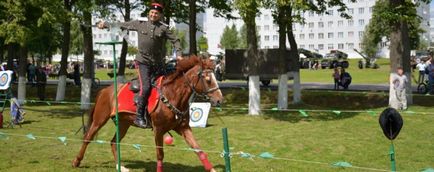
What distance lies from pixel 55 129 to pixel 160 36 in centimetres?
830

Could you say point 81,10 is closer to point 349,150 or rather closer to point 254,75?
point 254,75

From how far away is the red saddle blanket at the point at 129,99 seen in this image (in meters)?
8.39

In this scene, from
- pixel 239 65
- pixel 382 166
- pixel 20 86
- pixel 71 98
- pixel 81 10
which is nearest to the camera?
pixel 382 166

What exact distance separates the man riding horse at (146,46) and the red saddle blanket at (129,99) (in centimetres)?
10

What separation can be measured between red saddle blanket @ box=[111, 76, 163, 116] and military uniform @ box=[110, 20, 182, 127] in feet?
0.32

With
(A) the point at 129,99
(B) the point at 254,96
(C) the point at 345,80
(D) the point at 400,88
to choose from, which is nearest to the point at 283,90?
(B) the point at 254,96

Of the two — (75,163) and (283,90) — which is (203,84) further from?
(283,90)

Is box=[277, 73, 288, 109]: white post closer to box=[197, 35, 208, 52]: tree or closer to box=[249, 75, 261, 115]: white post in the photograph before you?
box=[249, 75, 261, 115]: white post

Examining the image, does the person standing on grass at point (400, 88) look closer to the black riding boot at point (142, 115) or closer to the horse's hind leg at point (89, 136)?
the horse's hind leg at point (89, 136)

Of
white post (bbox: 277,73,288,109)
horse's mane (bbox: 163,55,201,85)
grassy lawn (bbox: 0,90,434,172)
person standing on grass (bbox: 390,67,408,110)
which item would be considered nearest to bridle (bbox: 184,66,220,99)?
horse's mane (bbox: 163,55,201,85)

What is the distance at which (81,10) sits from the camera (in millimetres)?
19797

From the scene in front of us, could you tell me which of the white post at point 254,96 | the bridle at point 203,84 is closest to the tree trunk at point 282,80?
the white post at point 254,96

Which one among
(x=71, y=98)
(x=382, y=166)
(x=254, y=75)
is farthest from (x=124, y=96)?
(x=71, y=98)

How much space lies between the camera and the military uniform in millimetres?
8484
